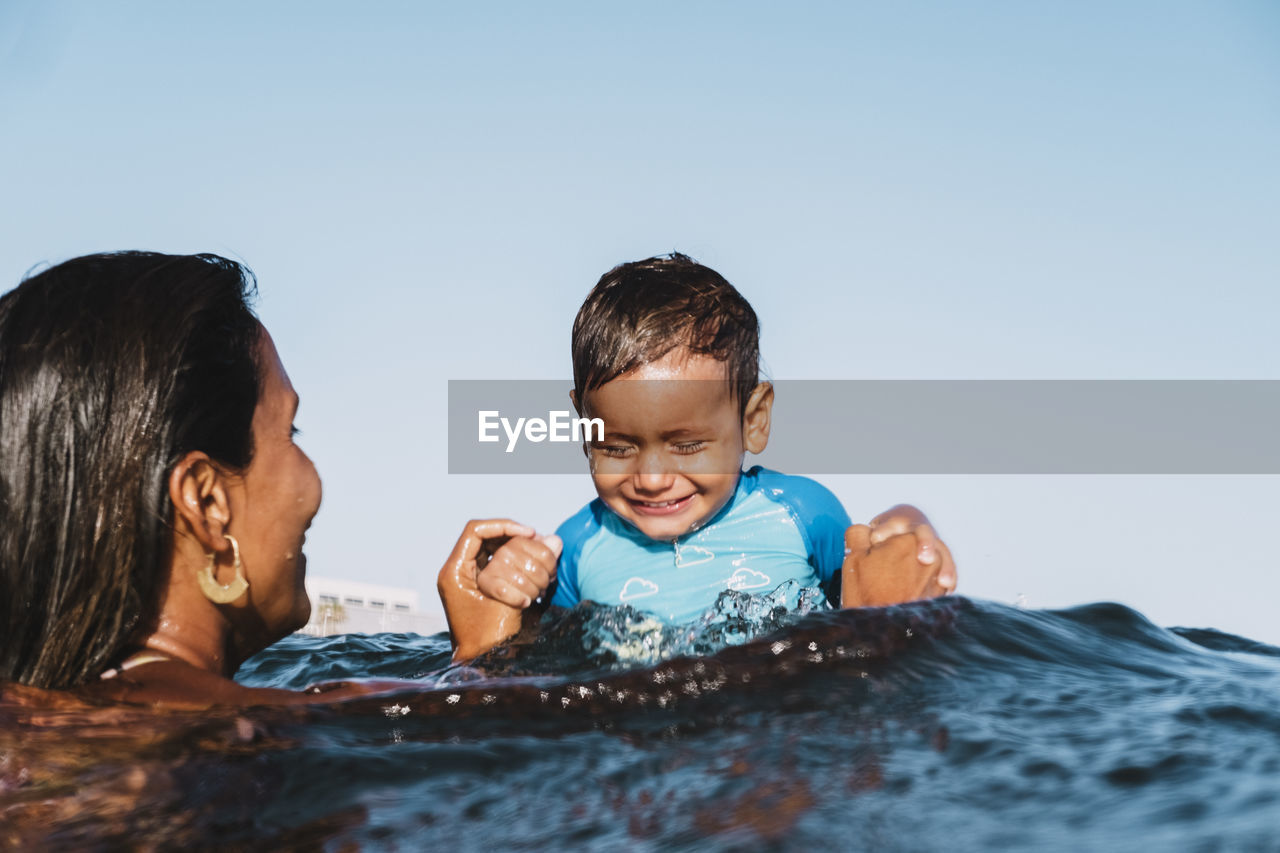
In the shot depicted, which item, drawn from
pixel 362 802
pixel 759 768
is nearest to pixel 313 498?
pixel 362 802

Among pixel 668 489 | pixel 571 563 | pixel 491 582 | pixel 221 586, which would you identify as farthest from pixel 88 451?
pixel 571 563

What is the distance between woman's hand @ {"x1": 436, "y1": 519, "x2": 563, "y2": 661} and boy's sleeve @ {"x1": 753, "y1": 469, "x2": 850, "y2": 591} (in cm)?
105

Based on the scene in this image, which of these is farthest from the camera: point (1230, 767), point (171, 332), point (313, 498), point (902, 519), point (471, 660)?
point (471, 660)

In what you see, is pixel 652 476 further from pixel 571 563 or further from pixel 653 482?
pixel 571 563

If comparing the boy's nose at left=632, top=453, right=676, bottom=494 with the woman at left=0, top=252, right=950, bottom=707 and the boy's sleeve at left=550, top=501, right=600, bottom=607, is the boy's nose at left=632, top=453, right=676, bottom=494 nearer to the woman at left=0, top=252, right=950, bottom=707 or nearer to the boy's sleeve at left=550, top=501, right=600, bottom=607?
the boy's sleeve at left=550, top=501, right=600, bottom=607

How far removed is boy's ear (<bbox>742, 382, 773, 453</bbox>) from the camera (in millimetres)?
4578

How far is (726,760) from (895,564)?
134 centimetres

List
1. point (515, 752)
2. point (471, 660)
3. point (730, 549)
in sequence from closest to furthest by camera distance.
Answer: point (515, 752)
point (471, 660)
point (730, 549)

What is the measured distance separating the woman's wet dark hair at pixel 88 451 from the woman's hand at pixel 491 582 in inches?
60.4

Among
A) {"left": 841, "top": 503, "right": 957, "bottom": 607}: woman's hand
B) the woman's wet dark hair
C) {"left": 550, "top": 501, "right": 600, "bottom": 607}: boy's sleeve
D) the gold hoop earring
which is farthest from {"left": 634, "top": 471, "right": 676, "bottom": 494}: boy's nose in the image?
the woman's wet dark hair

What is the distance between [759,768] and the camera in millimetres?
2139

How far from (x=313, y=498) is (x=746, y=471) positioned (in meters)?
2.37

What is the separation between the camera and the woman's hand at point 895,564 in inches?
131

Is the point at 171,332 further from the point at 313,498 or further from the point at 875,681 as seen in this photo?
the point at 875,681
